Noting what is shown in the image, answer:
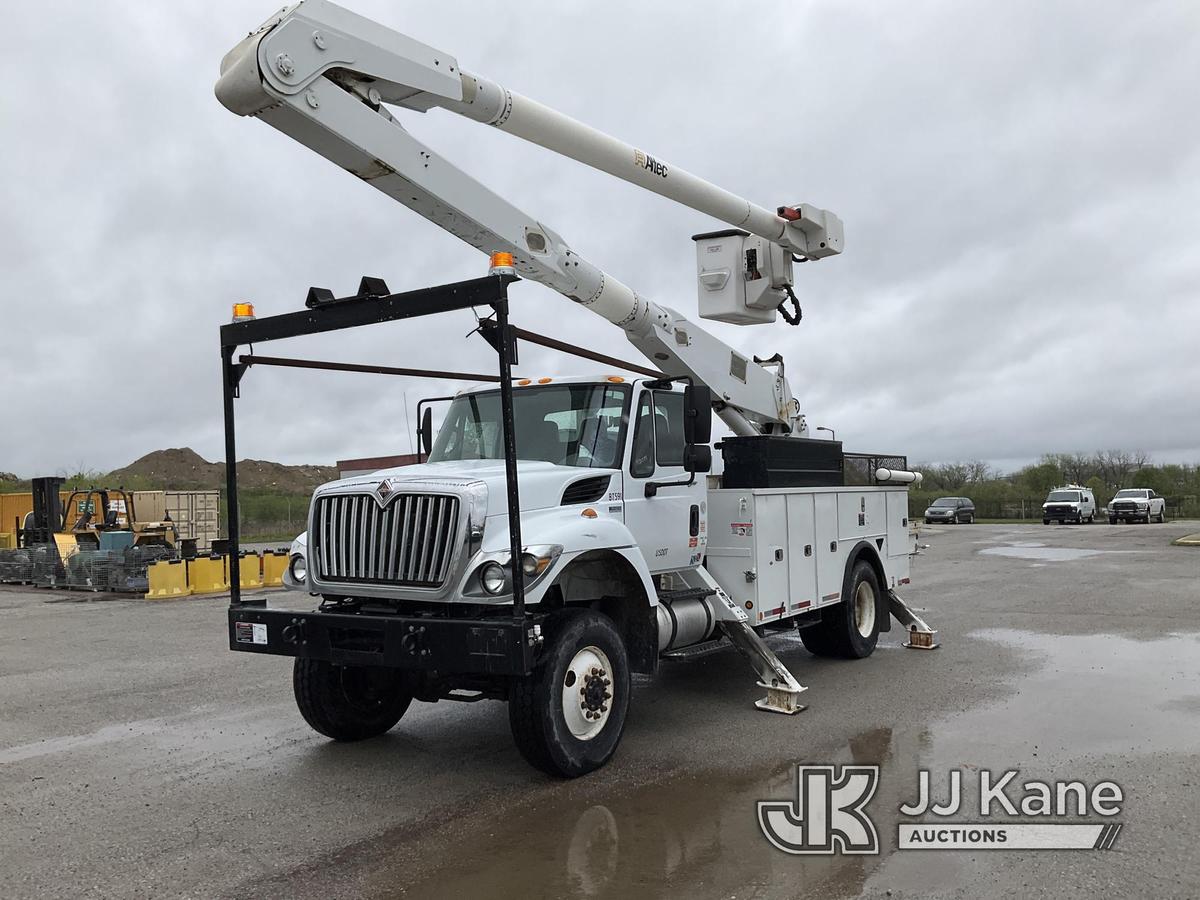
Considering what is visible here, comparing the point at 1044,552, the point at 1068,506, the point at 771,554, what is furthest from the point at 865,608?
the point at 1068,506

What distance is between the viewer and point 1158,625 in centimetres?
1131

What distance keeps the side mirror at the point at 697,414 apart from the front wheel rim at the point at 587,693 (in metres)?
1.66

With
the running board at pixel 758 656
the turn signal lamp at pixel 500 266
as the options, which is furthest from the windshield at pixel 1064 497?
the turn signal lamp at pixel 500 266

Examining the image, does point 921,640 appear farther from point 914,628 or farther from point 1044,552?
point 1044,552

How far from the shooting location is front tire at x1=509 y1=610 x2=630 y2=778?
5.45m

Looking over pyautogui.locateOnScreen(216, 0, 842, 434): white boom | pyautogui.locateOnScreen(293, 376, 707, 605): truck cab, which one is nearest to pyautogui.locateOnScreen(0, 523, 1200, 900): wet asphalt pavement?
pyautogui.locateOnScreen(293, 376, 707, 605): truck cab

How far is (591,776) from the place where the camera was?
580 centimetres

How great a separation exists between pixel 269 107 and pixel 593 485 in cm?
311

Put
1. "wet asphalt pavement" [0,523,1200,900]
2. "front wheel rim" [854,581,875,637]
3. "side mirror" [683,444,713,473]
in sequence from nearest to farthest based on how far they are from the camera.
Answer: "wet asphalt pavement" [0,523,1200,900] → "side mirror" [683,444,713,473] → "front wheel rim" [854,581,875,637]

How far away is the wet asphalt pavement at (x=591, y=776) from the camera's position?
427 centimetres

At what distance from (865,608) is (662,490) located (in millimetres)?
3953

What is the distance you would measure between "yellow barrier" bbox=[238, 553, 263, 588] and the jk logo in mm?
14725

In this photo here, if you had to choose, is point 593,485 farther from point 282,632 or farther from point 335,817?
point 335,817

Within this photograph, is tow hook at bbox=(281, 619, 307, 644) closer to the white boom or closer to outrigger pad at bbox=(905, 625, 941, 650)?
the white boom
